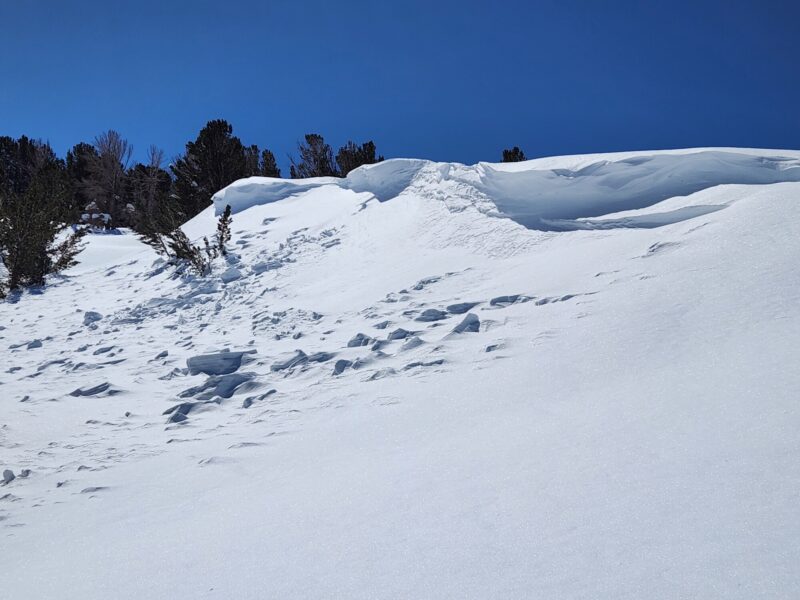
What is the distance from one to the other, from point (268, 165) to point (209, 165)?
8.23m

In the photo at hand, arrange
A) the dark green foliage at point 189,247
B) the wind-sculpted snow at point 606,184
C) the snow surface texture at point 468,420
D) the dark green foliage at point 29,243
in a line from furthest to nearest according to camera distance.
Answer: the dark green foliage at point 29,243
the dark green foliage at point 189,247
the wind-sculpted snow at point 606,184
the snow surface texture at point 468,420

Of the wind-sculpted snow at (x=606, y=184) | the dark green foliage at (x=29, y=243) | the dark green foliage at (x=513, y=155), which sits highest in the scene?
the dark green foliage at (x=513, y=155)

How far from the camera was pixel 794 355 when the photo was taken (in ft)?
7.37

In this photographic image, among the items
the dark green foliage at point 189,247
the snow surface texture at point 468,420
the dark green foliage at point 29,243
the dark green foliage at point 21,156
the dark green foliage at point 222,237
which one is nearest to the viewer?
the snow surface texture at point 468,420

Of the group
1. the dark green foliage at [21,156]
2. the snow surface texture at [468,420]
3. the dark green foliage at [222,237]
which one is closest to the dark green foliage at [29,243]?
the dark green foliage at [222,237]

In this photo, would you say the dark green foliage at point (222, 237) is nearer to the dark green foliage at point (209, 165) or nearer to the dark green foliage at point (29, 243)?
the dark green foliage at point (29, 243)

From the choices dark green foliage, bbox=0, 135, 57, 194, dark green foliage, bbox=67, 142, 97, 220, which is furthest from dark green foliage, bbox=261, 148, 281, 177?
dark green foliage, bbox=0, 135, 57, 194

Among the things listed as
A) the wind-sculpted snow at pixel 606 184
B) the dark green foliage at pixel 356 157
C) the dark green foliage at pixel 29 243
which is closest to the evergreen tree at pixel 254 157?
the dark green foliage at pixel 356 157

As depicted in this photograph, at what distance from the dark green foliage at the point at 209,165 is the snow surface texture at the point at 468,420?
46.8 ft

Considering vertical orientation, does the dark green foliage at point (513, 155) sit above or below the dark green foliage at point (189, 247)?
above

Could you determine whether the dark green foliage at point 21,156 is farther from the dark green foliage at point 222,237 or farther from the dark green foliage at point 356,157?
the dark green foliage at point 222,237

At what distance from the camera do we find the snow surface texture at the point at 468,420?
1.48m

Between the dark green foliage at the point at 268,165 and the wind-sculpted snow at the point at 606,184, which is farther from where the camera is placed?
the dark green foliage at the point at 268,165

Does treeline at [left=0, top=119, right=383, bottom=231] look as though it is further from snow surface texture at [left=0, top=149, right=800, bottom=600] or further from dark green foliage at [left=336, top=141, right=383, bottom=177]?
snow surface texture at [left=0, top=149, right=800, bottom=600]
